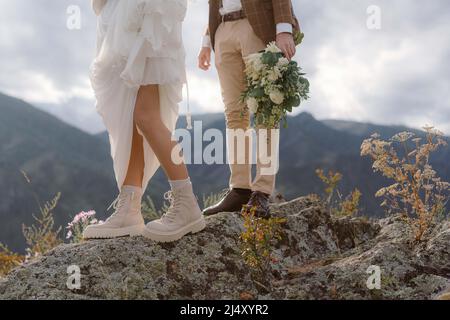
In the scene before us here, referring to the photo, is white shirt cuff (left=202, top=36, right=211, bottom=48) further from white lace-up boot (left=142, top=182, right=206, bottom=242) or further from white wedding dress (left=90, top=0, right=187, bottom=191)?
white lace-up boot (left=142, top=182, right=206, bottom=242)

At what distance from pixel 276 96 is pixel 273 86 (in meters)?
0.09

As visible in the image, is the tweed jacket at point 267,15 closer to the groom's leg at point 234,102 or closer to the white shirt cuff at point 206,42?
the groom's leg at point 234,102

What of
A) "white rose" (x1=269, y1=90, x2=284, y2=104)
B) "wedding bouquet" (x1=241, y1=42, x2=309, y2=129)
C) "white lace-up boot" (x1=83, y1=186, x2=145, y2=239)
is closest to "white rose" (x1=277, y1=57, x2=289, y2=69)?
"wedding bouquet" (x1=241, y1=42, x2=309, y2=129)

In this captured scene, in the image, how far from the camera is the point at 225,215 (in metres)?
4.22

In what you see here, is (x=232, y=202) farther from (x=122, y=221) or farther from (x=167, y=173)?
(x=122, y=221)

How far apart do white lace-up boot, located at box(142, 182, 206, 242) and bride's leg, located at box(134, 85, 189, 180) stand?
140mm

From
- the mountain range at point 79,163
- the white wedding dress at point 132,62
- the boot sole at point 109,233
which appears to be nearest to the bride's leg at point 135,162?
the white wedding dress at point 132,62

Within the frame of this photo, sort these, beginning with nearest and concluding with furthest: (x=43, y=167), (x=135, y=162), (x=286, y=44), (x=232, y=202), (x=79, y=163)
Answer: (x=135, y=162) < (x=286, y=44) < (x=232, y=202) < (x=43, y=167) < (x=79, y=163)

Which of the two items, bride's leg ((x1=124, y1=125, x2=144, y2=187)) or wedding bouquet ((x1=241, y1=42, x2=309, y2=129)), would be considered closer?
bride's leg ((x1=124, y1=125, x2=144, y2=187))

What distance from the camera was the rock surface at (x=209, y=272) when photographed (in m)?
3.16

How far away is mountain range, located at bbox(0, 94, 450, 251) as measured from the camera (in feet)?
356

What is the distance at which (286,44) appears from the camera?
429 cm

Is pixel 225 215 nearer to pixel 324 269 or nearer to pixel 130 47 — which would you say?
pixel 324 269

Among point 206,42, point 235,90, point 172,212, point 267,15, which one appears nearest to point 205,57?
point 206,42
